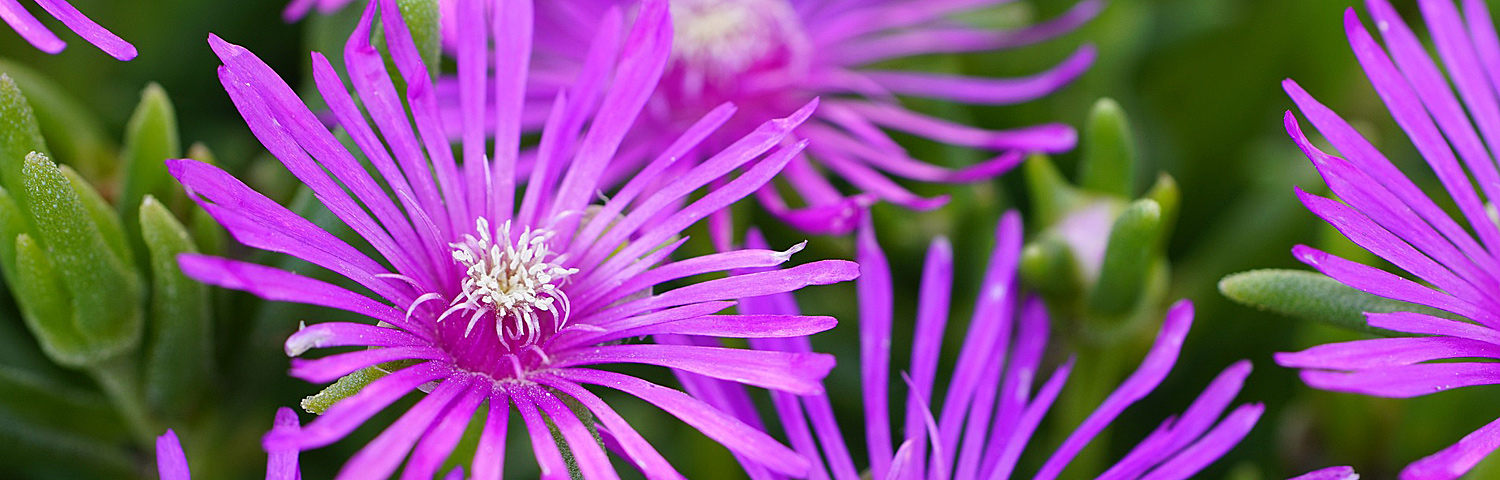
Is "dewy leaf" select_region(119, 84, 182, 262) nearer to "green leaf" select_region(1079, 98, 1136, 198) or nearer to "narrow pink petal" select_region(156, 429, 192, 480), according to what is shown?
"narrow pink petal" select_region(156, 429, 192, 480)

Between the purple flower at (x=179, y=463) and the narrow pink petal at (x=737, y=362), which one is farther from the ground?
the purple flower at (x=179, y=463)

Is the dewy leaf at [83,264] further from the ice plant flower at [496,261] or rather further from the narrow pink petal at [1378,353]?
the narrow pink petal at [1378,353]

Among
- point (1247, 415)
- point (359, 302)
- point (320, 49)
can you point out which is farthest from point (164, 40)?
point (1247, 415)

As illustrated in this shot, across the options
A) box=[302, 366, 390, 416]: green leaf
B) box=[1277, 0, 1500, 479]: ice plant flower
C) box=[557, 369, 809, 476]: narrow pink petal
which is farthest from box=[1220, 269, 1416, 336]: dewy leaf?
box=[302, 366, 390, 416]: green leaf

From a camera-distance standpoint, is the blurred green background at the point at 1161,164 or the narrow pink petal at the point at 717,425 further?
the blurred green background at the point at 1161,164

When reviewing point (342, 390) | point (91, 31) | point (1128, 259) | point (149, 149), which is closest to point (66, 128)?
point (149, 149)

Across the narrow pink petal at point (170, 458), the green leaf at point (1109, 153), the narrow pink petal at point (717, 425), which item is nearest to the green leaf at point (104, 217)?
the narrow pink petal at point (170, 458)

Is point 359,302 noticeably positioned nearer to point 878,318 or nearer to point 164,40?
point 878,318

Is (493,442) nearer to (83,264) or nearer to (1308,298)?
(83,264)
